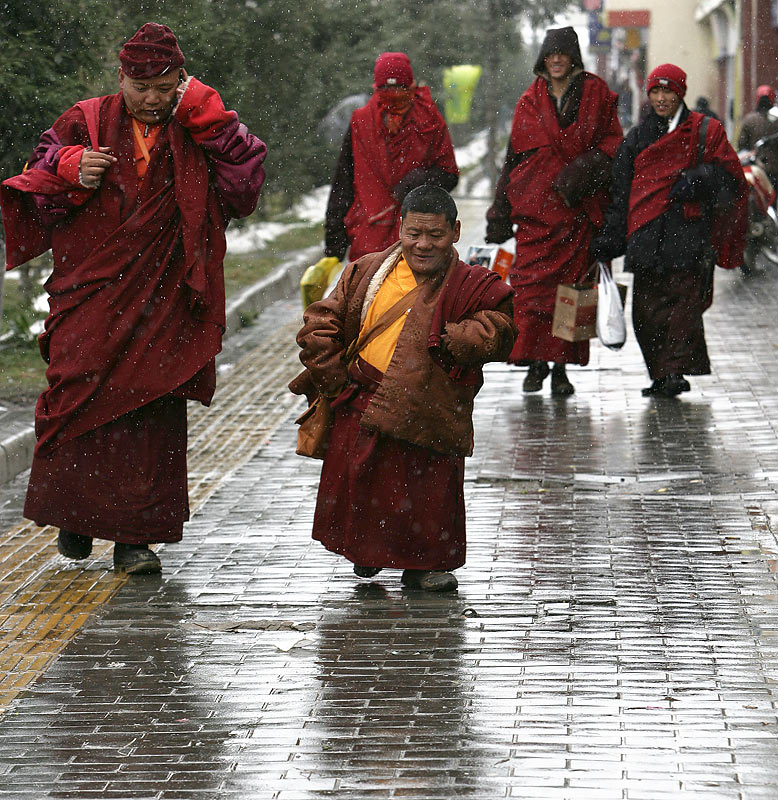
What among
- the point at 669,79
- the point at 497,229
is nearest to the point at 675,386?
the point at 497,229

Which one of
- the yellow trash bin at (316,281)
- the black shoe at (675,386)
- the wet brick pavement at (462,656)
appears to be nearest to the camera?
the wet brick pavement at (462,656)

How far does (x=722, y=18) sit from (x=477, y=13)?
321 inches

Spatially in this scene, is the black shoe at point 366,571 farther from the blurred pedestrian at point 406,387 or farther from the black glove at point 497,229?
the black glove at point 497,229

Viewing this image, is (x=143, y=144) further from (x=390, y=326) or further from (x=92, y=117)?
(x=390, y=326)

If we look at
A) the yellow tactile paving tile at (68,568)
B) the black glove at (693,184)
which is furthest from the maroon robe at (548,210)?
the yellow tactile paving tile at (68,568)

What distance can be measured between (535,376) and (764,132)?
26.1ft

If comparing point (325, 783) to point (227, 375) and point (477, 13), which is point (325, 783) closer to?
point (227, 375)

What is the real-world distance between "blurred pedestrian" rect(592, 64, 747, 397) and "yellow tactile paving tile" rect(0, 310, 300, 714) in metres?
2.26

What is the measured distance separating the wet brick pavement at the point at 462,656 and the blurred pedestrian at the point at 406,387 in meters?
0.23

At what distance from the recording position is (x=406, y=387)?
585cm

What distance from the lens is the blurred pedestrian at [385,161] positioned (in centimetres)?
956

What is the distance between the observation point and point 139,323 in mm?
6309

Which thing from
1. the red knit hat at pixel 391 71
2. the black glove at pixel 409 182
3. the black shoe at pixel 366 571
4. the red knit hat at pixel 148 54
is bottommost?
the black shoe at pixel 366 571

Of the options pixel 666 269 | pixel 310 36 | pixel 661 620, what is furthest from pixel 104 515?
pixel 310 36
